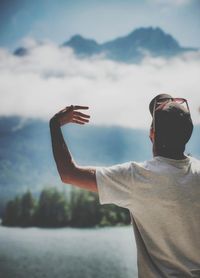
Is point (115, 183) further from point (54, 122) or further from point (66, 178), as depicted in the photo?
point (54, 122)

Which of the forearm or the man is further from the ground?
the forearm

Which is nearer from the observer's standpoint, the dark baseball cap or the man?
the man

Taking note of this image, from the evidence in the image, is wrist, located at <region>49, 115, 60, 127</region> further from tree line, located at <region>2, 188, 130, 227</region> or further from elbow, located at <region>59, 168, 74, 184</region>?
tree line, located at <region>2, 188, 130, 227</region>

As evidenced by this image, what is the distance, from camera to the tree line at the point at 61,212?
8375 cm

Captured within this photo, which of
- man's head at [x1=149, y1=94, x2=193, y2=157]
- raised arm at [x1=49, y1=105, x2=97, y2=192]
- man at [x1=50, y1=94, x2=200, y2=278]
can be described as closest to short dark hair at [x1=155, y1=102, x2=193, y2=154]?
man's head at [x1=149, y1=94, x2=193, y2=157]

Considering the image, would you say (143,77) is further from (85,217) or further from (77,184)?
(77,184)

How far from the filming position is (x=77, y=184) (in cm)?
139

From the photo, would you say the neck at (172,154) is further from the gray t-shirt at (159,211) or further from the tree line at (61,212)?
the tree line at (61,212)

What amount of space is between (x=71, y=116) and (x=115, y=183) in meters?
0.40

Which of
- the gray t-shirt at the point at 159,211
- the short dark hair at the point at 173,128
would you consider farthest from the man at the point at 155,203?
the short dark hair at the point at 173,128

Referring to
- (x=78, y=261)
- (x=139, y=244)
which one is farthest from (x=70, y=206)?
(x=139, y=244)

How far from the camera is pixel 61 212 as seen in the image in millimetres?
89875

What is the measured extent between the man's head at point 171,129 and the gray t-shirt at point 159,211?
13cm

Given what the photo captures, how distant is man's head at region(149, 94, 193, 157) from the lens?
4.88ft
